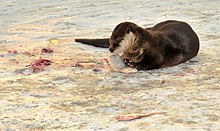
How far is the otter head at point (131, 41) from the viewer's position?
20.3 ft

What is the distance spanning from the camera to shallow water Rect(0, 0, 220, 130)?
14.4 ft

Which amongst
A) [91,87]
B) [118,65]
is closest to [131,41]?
[118,65]

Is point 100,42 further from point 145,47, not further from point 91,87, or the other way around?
point 91,87

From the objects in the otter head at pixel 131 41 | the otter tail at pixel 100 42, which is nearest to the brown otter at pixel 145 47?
the otter head at pixel 131 41

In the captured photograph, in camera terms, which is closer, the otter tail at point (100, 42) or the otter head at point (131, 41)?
the otter head at point (131, 41)

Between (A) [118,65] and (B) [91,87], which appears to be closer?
(B) [91,87]

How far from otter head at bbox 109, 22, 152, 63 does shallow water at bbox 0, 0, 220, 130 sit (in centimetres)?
26

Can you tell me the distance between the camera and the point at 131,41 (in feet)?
20.4

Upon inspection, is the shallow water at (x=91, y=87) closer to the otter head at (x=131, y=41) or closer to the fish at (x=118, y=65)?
the fish at (x=118, y=65)

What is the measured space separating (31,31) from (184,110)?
218 inches

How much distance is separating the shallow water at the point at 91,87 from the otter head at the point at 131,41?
0.85 feet

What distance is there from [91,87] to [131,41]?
37.5 inches

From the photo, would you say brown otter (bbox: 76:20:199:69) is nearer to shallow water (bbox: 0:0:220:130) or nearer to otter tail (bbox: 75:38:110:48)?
shallow water (bbox: 0:0:220:130)

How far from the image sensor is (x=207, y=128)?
4125mm
